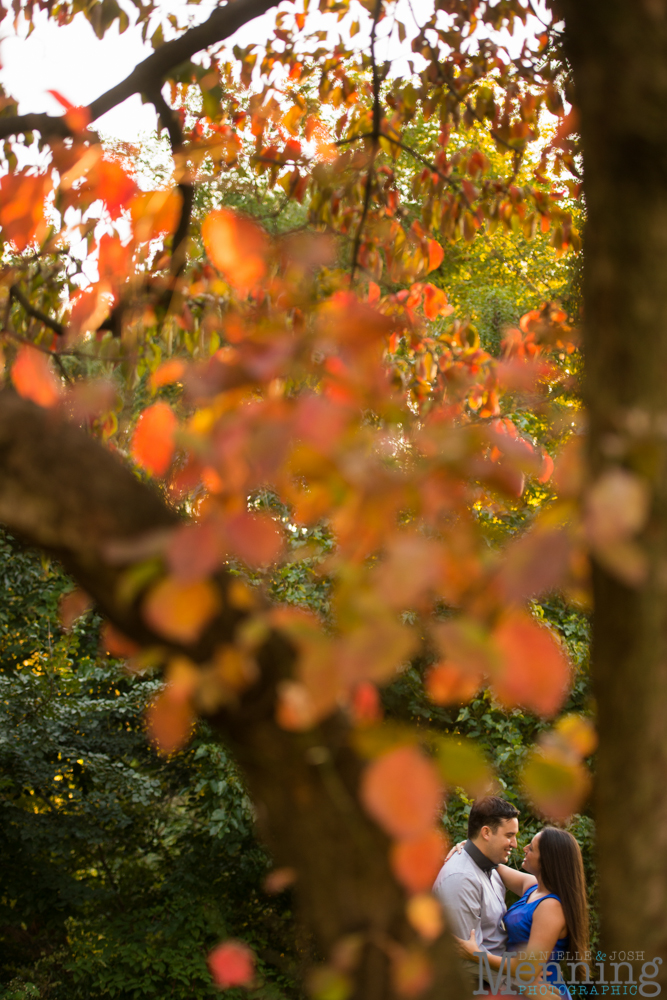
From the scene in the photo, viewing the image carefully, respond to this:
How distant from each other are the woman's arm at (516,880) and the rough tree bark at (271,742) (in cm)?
310

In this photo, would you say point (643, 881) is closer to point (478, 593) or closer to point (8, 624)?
point (478, 593)

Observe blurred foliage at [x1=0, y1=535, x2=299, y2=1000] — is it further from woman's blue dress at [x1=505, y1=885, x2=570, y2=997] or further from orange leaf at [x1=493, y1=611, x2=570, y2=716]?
orange leaf at [x1=493, y1=611, x2=570, y2=716]

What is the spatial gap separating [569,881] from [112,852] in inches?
144

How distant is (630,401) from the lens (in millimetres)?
924

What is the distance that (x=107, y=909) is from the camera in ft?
17.9

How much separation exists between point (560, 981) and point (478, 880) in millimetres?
463

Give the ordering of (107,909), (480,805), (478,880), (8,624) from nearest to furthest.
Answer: (478,880) < (480,805) < (107,909) < (8,624)

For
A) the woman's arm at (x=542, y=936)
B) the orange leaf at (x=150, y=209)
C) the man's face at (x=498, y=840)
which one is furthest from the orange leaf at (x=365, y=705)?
the man's face at (x=498, y=840)

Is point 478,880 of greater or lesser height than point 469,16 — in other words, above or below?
below

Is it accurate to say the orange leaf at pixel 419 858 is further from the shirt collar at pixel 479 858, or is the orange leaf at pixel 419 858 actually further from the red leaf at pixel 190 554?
the shirt collar at pixel 479 858

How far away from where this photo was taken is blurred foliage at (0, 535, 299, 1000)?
192 inches

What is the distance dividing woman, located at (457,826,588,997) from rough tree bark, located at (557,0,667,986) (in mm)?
2391

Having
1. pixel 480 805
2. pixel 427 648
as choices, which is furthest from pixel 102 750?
pixel 480 805

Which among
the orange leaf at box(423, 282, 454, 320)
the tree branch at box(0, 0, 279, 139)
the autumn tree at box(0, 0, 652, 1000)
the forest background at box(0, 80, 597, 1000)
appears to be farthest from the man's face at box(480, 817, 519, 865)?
the tree branch at box(0, 0, 279, 139)
